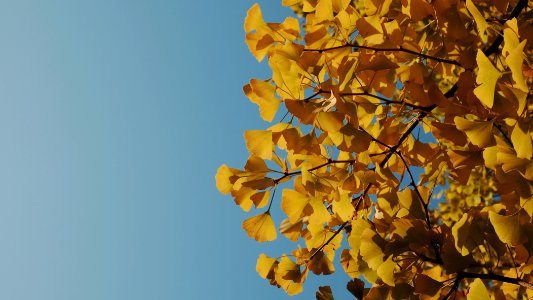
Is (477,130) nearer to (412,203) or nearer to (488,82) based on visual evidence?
(488,82)

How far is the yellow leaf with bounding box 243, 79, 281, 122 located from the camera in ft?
3.01

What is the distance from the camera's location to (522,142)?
25.9 inches

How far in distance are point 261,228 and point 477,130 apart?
604 mm

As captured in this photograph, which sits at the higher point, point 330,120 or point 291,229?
point 330,120

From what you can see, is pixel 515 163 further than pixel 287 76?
No

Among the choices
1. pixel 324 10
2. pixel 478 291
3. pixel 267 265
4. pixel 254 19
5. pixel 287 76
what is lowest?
pixel 478 291

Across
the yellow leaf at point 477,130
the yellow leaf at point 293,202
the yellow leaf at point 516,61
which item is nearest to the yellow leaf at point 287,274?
the yellow leaf at point 293,202

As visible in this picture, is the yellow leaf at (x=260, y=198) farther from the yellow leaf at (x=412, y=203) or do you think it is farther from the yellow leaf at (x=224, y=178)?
the yellow leaf at (x=412, y=203)

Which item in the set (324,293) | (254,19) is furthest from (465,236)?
(254,19)

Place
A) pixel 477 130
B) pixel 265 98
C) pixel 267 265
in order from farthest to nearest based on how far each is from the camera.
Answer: pixel 267 265
pixel 265 98
pixel 477 130

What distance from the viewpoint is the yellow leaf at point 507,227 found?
2.54 ft

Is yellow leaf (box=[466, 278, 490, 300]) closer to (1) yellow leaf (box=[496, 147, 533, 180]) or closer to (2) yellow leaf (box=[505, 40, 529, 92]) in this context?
(1) yellow leaf (box=[496, 147, 533, 180])

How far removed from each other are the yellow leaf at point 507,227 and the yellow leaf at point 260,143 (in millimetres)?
474

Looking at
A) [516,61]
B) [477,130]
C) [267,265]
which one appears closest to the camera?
[516,61]
